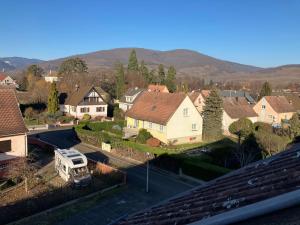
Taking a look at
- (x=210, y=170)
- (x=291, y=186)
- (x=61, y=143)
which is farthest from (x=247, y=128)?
(x=291, y=186)

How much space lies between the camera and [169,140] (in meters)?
38.2

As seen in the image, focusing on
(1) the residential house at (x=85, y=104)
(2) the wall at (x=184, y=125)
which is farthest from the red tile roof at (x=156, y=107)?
(1) the residential house at (x=85, y=104)

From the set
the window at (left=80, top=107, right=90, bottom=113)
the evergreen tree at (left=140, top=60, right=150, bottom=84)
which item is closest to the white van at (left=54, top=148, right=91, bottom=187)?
the window at (left=80, top=107, right=90, bottom=113)

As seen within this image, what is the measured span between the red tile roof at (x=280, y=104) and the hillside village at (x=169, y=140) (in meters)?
0.24

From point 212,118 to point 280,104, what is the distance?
67.1ft

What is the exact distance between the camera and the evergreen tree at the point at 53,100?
55709mm

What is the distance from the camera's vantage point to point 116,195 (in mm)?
22578

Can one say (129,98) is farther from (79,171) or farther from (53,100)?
(79,171)

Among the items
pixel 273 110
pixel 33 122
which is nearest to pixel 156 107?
pixel 33 122

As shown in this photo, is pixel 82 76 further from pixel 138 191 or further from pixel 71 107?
pixel 138 191

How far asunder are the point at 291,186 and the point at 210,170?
2155 cm

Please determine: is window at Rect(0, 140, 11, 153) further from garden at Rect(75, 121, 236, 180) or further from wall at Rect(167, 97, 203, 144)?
wall at Rect(167, 97, 203, 144)

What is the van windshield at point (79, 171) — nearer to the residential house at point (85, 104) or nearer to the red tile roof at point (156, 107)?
the red tile roof at point (156, 107)

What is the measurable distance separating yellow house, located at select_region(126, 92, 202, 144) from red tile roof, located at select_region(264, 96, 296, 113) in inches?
846
